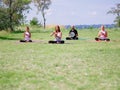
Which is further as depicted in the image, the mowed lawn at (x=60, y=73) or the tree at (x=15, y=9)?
the tree at (x=15, y=9)

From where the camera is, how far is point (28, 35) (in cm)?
2659

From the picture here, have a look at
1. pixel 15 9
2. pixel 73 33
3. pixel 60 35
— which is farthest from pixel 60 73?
pixel 15 9

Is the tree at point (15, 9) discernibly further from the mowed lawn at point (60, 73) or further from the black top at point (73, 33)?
the mowed lawn at point (60, 73)

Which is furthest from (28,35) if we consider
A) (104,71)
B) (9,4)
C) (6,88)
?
(9,4)

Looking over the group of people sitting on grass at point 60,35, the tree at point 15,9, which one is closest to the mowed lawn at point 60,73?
the group of people sitting on grass at point 60,35

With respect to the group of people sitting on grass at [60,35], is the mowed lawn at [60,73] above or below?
below

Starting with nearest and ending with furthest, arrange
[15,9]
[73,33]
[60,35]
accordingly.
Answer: [60,35], [73,33], [15,9]

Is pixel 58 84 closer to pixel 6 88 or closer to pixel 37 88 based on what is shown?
pixel 37 88

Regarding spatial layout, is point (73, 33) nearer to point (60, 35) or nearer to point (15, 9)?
point (60, 35)

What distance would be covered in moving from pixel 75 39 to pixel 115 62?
1646 cm

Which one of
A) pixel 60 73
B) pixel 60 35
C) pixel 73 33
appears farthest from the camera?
pixel 73 33

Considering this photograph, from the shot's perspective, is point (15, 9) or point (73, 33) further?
point (15, 9)

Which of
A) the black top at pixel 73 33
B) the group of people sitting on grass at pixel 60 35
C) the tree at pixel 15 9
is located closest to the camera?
the group of people sitting on grass at pixel 60 35

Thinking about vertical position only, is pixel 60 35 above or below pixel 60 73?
above
